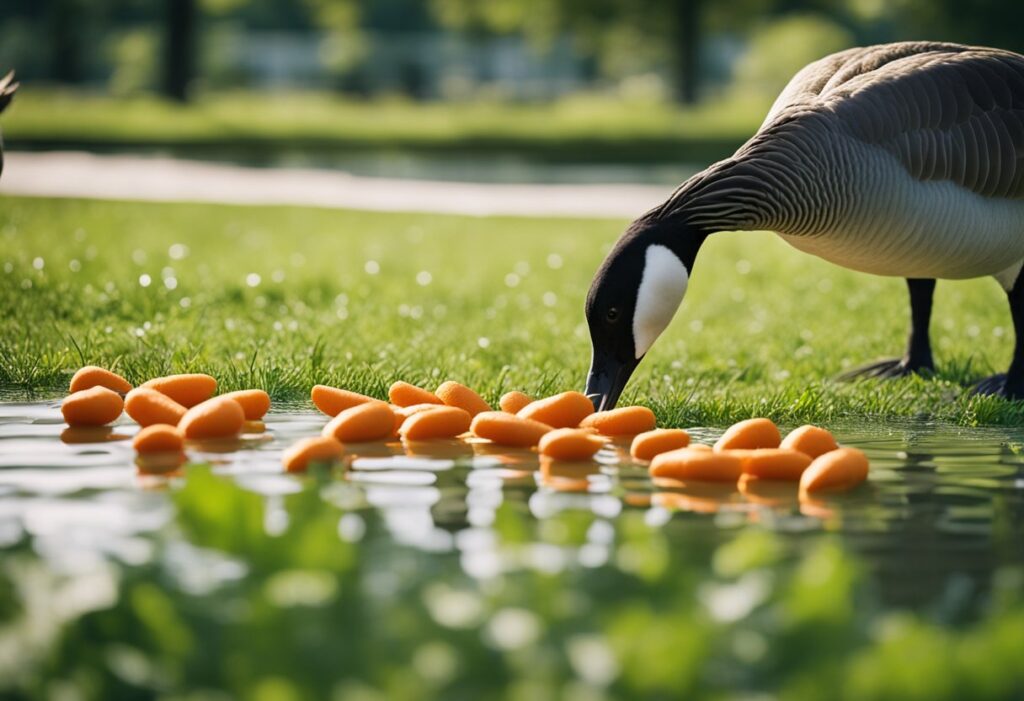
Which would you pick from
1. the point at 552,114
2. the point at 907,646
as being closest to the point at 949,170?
the point at 907,646

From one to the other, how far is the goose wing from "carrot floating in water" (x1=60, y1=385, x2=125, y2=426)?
3434 mm

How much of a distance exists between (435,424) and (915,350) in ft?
11.2

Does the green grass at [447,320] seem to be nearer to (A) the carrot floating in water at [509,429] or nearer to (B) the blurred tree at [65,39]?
(A) the carrot floating in water at [509,429]

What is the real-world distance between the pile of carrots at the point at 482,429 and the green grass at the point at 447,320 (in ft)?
2.56

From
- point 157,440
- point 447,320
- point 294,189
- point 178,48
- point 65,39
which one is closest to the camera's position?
point 157,440

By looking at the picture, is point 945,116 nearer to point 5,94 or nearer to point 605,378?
point 605,378

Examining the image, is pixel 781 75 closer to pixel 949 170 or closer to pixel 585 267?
pixel 585 267

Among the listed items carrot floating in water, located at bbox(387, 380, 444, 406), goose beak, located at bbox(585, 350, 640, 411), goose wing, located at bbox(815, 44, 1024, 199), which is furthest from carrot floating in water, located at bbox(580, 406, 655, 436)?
goose wing, located at bbox(815, 44, 1024, 199)

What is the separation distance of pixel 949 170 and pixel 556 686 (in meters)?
4.47

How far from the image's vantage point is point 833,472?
193 inches

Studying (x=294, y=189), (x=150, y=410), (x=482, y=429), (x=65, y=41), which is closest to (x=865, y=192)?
(x=482, y=429)

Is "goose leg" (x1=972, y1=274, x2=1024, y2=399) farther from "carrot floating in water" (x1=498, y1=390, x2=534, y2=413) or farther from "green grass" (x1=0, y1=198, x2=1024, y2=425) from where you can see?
"carrot floating in water" (x1=498, y1=390, x2=534, y2=413)

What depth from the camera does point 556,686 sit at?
2797 millimetres

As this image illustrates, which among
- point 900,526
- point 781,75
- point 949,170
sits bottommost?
point 900,526
